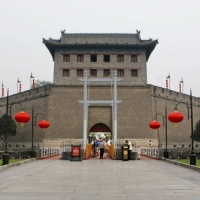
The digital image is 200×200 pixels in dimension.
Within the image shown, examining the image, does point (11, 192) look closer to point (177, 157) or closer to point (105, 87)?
point (177, 157)

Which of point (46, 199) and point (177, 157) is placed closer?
point (46, 199)

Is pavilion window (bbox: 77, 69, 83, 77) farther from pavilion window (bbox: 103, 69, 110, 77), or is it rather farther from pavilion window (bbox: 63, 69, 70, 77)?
pavilion window (bbox: 103, 69, 110, 77)

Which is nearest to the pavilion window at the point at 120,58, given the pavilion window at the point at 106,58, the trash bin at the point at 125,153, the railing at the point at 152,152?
the pavilion window at the point at 106,58

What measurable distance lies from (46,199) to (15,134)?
30.0 meters

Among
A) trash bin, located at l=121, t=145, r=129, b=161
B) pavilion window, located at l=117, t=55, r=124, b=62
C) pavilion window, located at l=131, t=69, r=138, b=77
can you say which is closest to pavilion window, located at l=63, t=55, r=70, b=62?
pavilion window, located at l=117, t=55, r=124, b=62

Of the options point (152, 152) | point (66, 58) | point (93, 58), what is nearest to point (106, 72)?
point (93, 58)

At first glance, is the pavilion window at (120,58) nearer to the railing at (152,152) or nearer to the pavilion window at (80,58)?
the pavilion window at (80,58)

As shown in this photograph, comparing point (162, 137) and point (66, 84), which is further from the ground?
point (66, 84)

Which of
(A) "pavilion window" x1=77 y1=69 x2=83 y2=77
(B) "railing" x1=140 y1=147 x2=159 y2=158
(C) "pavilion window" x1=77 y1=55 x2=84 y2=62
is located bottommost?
(B) "railing" x1=140 y1=147 x2=159 y2=158

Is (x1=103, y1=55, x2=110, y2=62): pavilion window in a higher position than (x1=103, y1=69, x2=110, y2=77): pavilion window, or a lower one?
higher

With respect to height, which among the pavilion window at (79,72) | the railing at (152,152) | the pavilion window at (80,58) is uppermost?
the pavilion window at (80,58)

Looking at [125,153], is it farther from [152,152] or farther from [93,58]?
[93,58]

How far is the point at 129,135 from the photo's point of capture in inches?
1201

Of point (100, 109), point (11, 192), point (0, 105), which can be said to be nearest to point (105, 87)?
point (100, 109)
